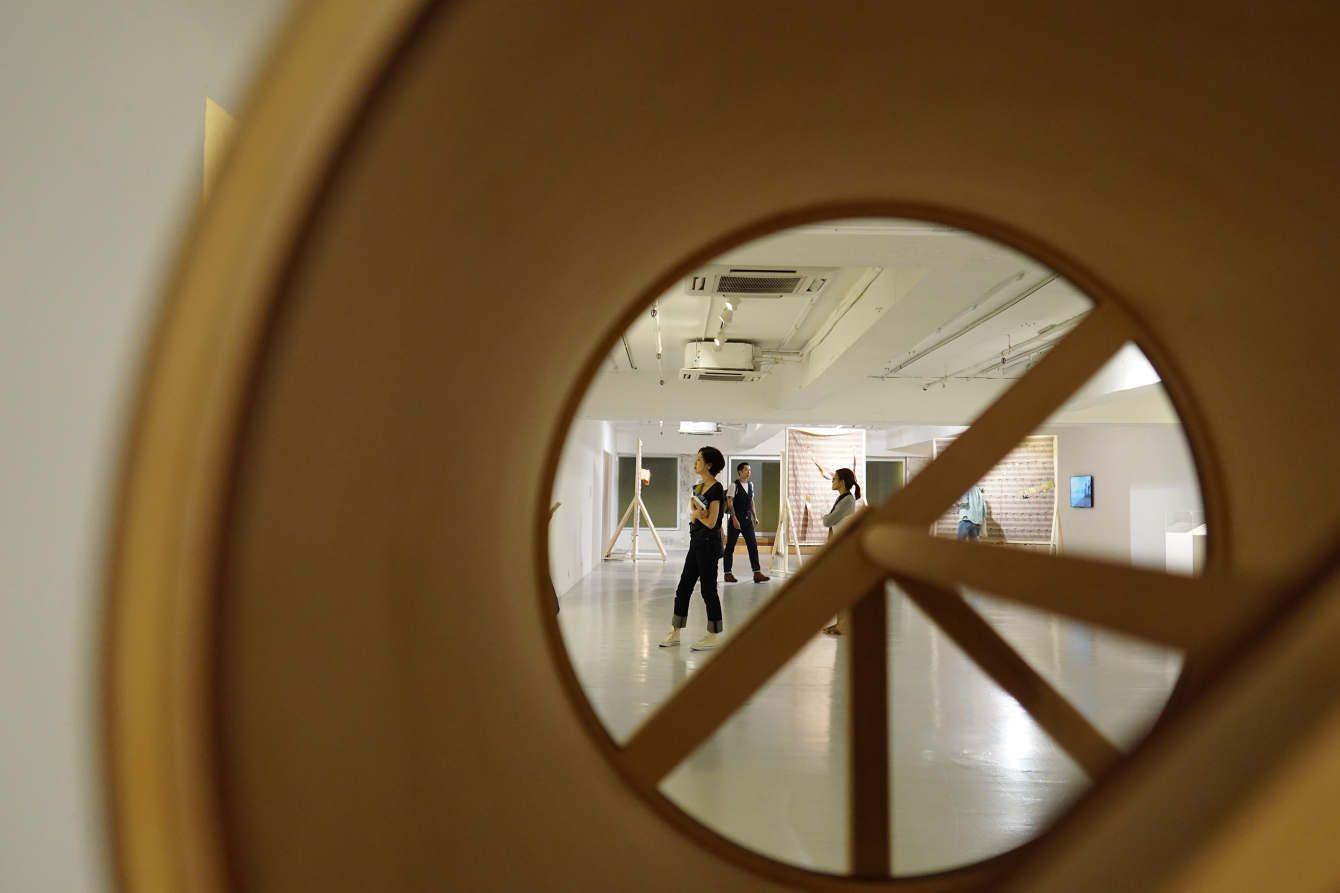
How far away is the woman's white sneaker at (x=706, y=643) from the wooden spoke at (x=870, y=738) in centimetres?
403

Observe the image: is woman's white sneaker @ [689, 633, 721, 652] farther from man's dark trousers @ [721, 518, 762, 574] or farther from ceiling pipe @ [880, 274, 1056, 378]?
ceiling pipe @ [880, 274, 1056, 378]

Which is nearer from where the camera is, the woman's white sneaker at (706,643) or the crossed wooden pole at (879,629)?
the crossed wooden pole at (879,629)

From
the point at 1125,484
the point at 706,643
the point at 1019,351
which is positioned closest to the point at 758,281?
the point at 706,643

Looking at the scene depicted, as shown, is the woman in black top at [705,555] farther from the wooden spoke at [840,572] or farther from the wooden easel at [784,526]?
the wooden easel at [784,526]

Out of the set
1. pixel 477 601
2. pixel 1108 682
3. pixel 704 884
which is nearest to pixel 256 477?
pixel 477 601

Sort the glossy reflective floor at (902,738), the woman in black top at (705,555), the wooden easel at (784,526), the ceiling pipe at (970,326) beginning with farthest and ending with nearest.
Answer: the wooden easel at (784,526), the ceiling pipe at (970,326), the woman in black top at (705,555), the glossy reflective floor at (902,738)

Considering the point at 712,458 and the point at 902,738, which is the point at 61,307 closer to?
the point at 902,738

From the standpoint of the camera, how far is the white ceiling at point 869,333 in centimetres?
420

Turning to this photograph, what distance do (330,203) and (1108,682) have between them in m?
4.87

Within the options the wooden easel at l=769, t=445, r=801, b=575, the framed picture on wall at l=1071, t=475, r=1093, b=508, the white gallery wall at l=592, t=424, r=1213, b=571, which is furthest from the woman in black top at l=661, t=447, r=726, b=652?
the framed picture on wall at l=1071, t=475, r=1093, b=508

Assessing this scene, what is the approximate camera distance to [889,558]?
0.74m

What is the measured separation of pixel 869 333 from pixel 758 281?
41.1 inches

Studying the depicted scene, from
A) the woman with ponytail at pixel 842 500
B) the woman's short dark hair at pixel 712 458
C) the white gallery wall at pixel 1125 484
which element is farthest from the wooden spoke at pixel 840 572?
the white gallery wall at pixel 1125 484

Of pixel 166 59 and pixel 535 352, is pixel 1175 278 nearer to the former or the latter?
pixel 535 352
